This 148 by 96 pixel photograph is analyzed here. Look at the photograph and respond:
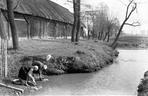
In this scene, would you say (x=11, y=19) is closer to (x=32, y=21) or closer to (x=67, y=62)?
(x=67, y=62)

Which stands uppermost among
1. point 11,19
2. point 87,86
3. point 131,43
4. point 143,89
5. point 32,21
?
point 32,21

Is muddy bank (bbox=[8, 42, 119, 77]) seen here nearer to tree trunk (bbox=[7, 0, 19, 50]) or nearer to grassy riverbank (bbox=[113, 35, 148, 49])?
tree trunk (bbox=[7, 0, 19, 50])

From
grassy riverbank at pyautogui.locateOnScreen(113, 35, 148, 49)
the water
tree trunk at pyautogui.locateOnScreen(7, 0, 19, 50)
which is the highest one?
tree trunk at pyautogui.locateOnScreen(7, 0, 19, 50)

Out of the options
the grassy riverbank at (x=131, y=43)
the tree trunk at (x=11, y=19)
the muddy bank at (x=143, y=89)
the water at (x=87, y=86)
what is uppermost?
the tree trunk at (x=11, y=19)

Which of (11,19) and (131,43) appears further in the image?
(131,43)

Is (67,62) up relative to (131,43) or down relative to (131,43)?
down

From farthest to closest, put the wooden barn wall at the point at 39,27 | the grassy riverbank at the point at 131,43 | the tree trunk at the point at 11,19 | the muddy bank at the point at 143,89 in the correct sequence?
the grassy riverbank at the point at 131,43
the wooden barn wall at the point at 39,27
the tree trunk at the point at 11,19
the muddy bank at the point at 143,89

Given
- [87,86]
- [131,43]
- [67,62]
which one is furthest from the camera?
[131,43]

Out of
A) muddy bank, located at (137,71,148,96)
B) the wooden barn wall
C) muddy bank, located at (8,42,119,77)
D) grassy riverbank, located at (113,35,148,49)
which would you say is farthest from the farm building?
grassy riverbank, located at (113,35,148,49)

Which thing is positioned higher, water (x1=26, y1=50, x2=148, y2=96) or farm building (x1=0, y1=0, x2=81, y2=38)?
farm building (x1=0, y1=0, x2=81, y2=38)

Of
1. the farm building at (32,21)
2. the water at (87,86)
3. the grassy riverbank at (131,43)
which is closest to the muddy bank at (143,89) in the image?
the water at (87,86)

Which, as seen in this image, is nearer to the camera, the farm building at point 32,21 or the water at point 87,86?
the water at point 87,86

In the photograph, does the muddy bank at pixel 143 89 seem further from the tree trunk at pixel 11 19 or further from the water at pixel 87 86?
the tree trunk at pixel 11 19

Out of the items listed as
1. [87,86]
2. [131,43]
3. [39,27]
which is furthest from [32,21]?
[131,43]
